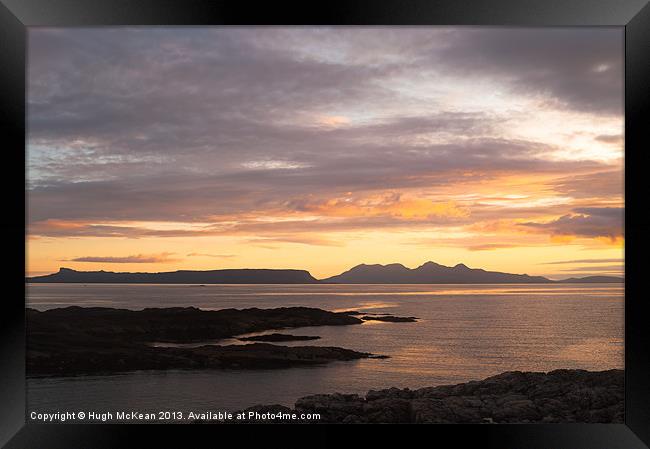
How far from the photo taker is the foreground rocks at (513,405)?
192 inches

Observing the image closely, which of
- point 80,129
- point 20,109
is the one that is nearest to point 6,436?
point 20,109

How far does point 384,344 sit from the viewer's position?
673 inches

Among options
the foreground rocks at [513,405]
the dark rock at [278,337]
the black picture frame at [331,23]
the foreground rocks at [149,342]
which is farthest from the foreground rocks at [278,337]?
the black picture frame at [331,23]

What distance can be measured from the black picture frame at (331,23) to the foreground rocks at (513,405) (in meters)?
1.70

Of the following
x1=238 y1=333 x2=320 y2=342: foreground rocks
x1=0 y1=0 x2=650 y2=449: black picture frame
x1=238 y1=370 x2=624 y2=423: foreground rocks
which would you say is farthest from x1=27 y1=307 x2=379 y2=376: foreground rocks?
x1=0 y1=0 x2=650 y2=449: black picture frame

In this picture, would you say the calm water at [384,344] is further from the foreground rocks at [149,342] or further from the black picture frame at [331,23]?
the black picture frame at [331,23]

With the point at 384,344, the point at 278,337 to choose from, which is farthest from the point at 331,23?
the point at 384,344

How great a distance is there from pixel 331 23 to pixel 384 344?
1513cm

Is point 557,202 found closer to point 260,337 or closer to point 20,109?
point 260,337

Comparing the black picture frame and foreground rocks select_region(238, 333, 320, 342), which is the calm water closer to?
foreground rocks select_region(238, 333, 320, 342)

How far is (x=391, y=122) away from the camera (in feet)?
39.8

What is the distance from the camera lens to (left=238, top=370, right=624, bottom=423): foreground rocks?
16.0ft

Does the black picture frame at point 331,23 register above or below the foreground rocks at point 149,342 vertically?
above

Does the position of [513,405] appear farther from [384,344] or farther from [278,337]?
[384,344]
